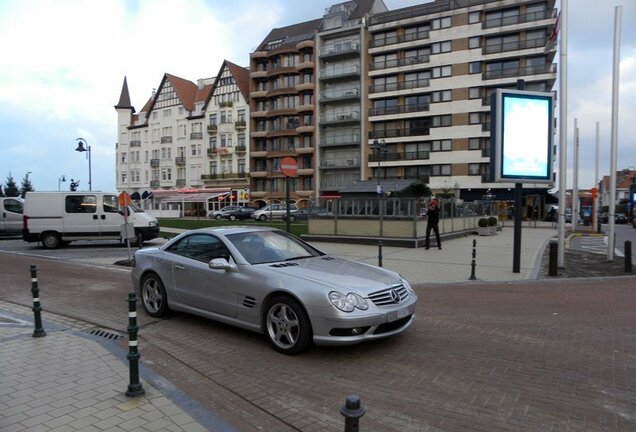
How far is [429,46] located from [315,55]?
15936 millimetres

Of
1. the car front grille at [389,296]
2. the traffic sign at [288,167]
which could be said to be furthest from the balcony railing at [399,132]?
the car front grille at [389,296]

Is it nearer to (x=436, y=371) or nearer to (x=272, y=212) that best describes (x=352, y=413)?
(x=436, y=371)

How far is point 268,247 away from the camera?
21.2ft

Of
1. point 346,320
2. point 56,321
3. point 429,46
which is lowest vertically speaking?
point 56,321

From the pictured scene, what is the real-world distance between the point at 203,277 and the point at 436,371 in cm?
319

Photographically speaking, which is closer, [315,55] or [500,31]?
[500,31]

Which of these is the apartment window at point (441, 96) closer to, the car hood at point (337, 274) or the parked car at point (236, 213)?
the parked car at point (236, 213)

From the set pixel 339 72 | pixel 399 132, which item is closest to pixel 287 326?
pixel 399 132

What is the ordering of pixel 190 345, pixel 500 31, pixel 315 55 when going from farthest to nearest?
pixel 315 55
pixel 500 31
pixel 190 345

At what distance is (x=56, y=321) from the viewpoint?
7.10 m

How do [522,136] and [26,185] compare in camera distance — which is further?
[26,185]

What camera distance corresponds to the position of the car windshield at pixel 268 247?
243 inches

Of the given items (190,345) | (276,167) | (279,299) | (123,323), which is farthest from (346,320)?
(276,167)

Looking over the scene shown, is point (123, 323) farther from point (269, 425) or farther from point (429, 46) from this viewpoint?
point (429, 46)
